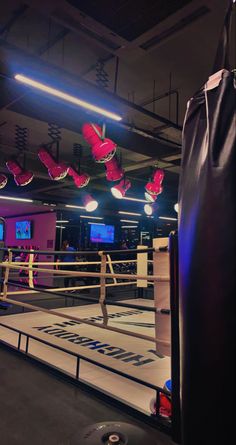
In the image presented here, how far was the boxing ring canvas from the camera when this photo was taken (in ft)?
7.64

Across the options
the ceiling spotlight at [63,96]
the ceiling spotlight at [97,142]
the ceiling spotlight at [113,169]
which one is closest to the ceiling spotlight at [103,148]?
the ceiling spotlight at [97,142]

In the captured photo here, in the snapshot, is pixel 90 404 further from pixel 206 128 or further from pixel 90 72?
pixel 90 72

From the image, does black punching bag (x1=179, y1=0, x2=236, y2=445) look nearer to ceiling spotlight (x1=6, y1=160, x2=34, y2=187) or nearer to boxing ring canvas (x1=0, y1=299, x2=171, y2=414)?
boxing ring canvas (x1=0, y1=299, x2=171, y2=414)

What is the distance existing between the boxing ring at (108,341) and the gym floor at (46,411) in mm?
91

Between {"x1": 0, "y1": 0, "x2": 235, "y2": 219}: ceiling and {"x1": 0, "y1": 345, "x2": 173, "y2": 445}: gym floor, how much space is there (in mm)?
2472

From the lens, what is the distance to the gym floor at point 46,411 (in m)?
1.61

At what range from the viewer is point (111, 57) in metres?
3.54

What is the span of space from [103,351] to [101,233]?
10.2 m

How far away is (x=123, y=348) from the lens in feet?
11.0

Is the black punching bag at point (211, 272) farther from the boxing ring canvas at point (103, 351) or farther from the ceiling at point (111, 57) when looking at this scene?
the ceiling at point (111, 57)

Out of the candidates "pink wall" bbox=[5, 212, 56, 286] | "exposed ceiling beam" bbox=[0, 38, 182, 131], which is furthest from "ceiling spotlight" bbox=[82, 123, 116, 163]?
"pink wall" bbox=[5, 212, 56, 286]

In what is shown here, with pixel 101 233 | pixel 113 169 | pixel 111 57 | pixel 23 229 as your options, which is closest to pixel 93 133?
pixel 111 57

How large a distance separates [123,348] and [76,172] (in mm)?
3044

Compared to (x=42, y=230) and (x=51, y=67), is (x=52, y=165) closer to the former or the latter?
(x=51, y=67)
